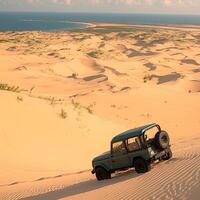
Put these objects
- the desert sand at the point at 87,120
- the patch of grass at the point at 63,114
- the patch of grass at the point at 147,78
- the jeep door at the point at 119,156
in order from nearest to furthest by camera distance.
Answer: the desert sand at the point at 87,120, the jeep door at the point at 119,156, the patch of grass at the point at 63,114, the patch of grass at the point at 147,78

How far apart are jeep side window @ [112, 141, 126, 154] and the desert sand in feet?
2.39

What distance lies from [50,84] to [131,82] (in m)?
6.76

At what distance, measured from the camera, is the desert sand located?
12.4 m

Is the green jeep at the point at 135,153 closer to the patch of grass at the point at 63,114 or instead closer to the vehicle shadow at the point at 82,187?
the vehicle shadow at the point at 82,187

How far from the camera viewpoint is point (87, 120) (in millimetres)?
24688

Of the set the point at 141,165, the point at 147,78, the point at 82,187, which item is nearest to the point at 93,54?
the point at 147,78

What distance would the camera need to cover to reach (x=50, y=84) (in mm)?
41719

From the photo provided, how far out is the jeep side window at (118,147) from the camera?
1359 centimetres

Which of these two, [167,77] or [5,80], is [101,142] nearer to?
[5,80]

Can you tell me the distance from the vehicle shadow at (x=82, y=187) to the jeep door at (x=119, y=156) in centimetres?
29

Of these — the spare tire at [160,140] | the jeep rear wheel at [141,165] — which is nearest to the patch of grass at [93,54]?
the spare tire at [160,140]

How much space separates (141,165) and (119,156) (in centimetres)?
87

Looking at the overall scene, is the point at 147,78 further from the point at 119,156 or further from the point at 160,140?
the point at 160,140

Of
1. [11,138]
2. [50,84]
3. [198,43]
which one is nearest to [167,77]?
[50,84]
